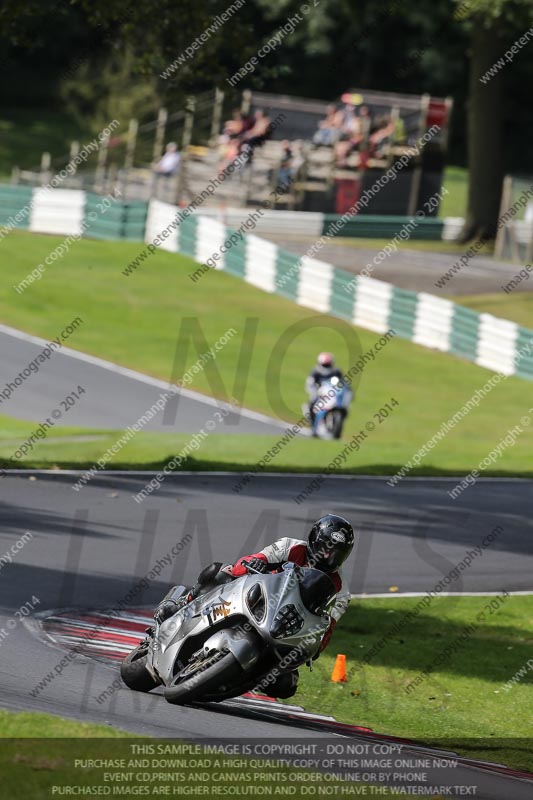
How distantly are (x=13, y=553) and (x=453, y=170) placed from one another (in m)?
52.3

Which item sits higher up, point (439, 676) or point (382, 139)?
point (382, 139)

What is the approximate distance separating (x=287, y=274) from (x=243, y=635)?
26.1 metres

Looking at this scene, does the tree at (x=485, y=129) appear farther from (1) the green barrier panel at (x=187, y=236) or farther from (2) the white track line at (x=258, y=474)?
(2) the white track line at (x=258, y=474)

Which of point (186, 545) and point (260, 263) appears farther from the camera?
point (260, 263)

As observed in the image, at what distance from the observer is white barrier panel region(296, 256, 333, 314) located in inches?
1273

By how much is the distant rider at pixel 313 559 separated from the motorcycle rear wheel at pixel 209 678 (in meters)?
0.47

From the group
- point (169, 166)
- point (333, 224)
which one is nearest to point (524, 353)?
point (333, 224)

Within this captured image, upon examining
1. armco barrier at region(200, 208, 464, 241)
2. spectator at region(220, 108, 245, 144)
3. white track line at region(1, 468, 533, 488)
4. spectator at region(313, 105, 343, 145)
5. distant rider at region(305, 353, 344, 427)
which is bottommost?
white track line at region(1, 468, 533, 488)

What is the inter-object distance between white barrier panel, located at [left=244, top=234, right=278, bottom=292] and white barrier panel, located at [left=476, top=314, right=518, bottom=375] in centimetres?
650

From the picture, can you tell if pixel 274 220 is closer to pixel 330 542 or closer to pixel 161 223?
pixel 161 223

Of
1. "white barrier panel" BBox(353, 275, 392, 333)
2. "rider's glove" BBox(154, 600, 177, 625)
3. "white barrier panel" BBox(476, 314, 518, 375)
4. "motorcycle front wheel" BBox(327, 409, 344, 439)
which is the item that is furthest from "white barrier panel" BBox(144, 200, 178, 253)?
"rider's glove" BBox(154, 600, 177, 625)

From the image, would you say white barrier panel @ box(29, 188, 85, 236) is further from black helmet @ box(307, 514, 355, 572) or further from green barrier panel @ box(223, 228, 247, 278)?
black helmet @ box(307, 514, 355, 572)

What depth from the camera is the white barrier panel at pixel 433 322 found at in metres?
30.3

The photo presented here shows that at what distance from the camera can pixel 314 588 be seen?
772 centimetres
